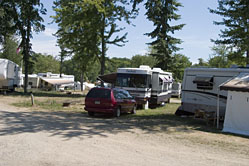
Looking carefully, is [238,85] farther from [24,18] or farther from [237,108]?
[24,18]

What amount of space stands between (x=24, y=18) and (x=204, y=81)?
21.3 meters

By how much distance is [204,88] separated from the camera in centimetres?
1418

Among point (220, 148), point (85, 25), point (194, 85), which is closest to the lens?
point (220, 148)

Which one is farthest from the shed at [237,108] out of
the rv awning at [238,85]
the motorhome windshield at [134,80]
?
the motorhome windshield at [134,80]

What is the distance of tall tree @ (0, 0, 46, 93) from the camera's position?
1089 inches

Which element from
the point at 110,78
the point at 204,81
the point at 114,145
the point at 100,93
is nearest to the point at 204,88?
the point at 204,81

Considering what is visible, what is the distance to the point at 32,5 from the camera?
28031mm

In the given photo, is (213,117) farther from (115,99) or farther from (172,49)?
(172,49)

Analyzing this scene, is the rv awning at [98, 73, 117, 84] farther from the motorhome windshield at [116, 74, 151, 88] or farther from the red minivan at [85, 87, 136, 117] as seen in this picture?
the red minivan at [85, 87, 136, 117]

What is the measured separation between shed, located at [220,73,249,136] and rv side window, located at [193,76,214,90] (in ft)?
8.42

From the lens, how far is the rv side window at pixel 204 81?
1393 centimetres

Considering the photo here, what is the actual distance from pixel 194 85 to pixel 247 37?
4617mm

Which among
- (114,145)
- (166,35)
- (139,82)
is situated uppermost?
(166,35)

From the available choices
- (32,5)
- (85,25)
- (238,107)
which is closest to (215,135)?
(238,107)
